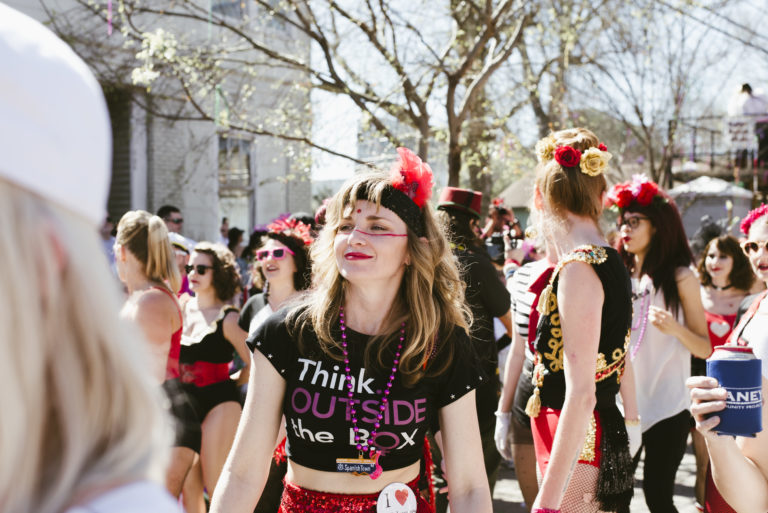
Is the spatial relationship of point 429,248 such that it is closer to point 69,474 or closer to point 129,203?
point 69,474

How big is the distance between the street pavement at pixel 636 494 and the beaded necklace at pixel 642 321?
4.78ft

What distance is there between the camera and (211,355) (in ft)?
15.5

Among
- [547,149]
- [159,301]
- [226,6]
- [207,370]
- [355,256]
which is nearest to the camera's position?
[355,256]

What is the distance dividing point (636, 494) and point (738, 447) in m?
4.27

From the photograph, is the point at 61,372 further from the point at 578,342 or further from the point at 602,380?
the point at 602,380

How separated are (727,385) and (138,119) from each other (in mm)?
12065

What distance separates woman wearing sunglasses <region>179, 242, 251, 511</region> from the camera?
14.5 ft

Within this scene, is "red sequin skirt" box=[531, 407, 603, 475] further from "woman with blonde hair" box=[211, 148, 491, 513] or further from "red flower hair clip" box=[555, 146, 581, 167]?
"red flower hair clip" box=[555, 146, 581, 167]

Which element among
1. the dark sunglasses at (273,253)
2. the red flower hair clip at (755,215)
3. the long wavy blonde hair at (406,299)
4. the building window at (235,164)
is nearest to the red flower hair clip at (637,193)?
the red flower hair clip at (755,215)

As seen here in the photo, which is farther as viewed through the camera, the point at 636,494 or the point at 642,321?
the point at 636,494

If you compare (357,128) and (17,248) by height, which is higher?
(357,128)

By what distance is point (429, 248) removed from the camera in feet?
8.79

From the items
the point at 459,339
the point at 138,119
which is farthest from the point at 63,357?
the point at 138,119

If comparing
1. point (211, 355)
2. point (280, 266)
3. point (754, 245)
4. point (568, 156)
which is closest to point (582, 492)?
point (568, 156)
